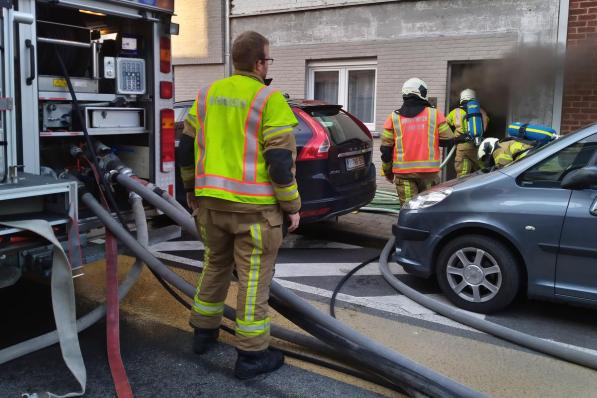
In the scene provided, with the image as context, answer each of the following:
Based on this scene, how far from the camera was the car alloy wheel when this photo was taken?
15.3 feet

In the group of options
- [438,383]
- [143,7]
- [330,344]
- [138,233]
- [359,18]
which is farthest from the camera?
[359,18]

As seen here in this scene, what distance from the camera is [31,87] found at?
3.94 m

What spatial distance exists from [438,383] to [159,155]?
2962 millimetres

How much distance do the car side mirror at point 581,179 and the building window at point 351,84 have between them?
6.17m

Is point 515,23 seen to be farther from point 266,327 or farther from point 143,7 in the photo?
point 266,327

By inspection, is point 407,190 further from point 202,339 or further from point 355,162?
point 202,339

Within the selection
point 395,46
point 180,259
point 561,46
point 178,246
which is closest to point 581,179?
point 180,259

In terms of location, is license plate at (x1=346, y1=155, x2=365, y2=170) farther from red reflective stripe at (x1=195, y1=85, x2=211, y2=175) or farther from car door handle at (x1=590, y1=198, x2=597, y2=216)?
red reflective stripe at (x1=195, y1=85, x2=211, y2=175)

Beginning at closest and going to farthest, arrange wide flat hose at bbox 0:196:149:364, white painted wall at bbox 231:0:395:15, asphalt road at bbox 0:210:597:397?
asphalt road at bbox 0:210:597:397
wide flat hose at bbox 0:196:149:364
white painted wall at bbox 231:0:395:15

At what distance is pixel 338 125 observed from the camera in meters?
6.69

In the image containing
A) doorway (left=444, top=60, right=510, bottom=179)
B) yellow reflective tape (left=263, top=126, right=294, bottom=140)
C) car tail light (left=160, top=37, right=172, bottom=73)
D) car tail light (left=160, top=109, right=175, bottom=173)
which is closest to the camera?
yellow reflective tape (left=263, top=126, right=294, bottom=140)

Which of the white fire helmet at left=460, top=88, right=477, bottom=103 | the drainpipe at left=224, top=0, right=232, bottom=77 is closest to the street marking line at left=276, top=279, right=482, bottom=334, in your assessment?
the white fire helmet at left=460, top=88, right=477, bottom=103

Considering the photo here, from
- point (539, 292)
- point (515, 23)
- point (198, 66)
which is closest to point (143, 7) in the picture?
point (539, 292)

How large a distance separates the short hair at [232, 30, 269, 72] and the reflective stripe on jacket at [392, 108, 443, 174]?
118 inches
